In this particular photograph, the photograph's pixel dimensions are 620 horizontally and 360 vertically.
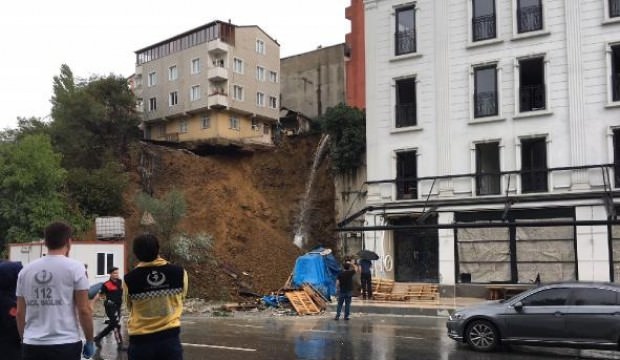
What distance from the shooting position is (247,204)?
38.9m

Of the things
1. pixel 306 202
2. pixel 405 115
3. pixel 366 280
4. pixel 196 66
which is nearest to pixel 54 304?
pixel 366 280

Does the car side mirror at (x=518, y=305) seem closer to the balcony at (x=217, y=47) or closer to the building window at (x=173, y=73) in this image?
the balcony at (x=217, y=47)

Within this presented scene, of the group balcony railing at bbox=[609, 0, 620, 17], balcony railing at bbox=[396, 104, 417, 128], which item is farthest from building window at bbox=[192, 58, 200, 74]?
balcony railing at bbox=[609, 0, 620, 17]

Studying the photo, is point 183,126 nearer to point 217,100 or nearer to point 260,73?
point 217,100

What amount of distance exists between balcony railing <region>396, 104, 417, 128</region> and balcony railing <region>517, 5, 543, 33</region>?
234 inches

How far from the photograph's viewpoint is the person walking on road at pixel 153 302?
17.2ft

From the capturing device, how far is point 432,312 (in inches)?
837

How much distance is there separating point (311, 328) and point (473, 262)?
41.3 feet

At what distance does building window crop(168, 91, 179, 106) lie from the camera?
5144 cm

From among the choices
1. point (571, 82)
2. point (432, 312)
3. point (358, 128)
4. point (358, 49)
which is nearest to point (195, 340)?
point (432, 312)

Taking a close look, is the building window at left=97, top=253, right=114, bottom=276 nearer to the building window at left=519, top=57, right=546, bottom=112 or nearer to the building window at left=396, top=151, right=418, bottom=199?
→ the building window at left=396, top=151, right=418, bottom=199

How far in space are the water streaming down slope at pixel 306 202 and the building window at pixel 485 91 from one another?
13.4m

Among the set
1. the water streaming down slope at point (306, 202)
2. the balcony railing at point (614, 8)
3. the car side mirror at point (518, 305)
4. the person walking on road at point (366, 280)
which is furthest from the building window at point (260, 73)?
the car side mirror at point (518, 305)

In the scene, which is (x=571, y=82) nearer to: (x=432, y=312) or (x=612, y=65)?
(x=612, y=65)
